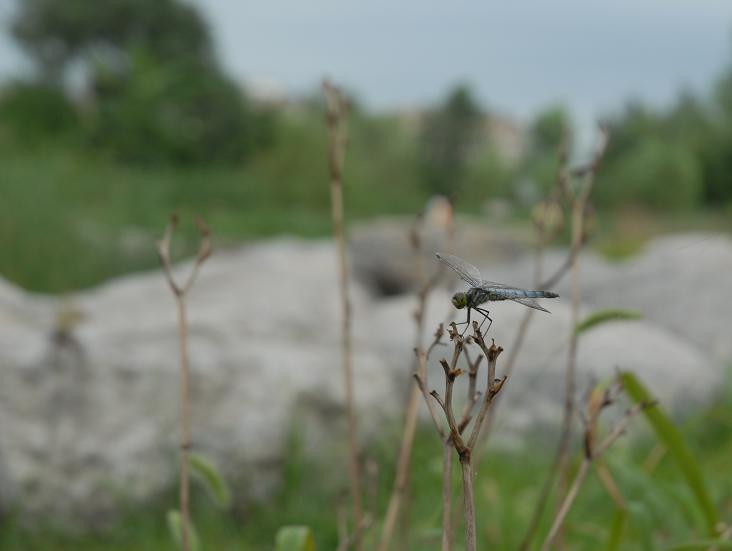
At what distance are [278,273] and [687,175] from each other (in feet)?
91.5

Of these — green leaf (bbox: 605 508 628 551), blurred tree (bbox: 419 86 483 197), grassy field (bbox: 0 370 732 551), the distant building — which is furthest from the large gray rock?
the distant building

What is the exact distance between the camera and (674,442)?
1.50 metres

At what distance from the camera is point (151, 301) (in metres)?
5.02

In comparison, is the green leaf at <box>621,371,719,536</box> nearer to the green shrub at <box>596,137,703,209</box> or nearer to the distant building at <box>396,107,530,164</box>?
the green shrub at <box>596,137,703,209</box>

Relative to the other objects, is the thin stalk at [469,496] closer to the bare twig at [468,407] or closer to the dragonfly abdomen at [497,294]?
the bare twig at [468,407]

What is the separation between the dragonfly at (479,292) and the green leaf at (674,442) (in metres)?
0.75

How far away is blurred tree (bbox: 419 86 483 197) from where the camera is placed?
1382 inches

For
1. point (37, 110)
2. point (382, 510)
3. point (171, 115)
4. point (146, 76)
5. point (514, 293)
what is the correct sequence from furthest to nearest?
point (37, 110)
point (171, 115)
point (146, 76)
point (382, 510)
point (514, 293)

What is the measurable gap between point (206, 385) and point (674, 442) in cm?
212

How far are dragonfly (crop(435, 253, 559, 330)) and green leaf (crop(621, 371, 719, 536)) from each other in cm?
75

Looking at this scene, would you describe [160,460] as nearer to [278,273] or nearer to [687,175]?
[278,273]

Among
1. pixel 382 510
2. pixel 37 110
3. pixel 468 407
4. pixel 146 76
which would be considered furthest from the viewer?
pixel 37 110

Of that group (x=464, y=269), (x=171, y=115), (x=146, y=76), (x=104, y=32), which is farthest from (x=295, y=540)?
(x=104, y=32)

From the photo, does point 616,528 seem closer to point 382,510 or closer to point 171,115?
point 382,510
